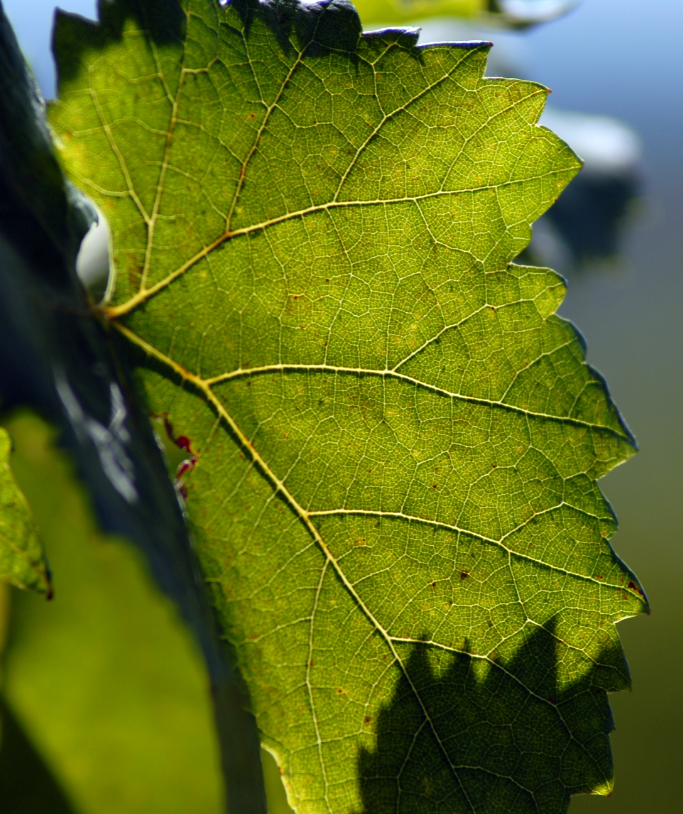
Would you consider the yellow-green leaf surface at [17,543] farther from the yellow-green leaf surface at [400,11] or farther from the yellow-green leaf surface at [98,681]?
the yellow-green leaf surface at [400,11]

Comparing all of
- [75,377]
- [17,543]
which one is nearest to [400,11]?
[75,377]

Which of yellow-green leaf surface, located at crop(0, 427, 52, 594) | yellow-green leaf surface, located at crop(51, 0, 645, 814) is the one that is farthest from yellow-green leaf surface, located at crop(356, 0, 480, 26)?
yellow-green leaf surface, located at crop(0, 427, 52, 594)

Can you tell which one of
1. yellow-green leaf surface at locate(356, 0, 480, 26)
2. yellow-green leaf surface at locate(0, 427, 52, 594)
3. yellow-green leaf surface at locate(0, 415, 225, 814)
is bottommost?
yellow-green leaf surface at locate(0, 415, 225, 814)

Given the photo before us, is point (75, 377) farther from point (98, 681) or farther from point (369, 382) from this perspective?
point (98, 681)

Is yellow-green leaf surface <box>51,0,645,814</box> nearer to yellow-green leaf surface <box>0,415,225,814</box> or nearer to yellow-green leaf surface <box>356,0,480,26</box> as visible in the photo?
yellow-green leaf surface <box>0,415,225,814</box>

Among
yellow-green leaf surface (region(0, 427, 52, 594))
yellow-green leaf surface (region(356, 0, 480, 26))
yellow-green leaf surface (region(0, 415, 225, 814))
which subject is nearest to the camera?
yellow-green leaf surface (region(0, 427, 52, 594))

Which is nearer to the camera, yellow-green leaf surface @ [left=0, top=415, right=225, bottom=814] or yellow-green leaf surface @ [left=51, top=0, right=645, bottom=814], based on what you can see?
yellow-green leaf surface @ [left=51, top=0, right=645, bottom=814]

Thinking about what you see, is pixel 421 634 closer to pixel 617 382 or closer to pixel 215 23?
pixel 215 23

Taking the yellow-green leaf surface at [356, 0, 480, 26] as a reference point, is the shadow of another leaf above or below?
below
